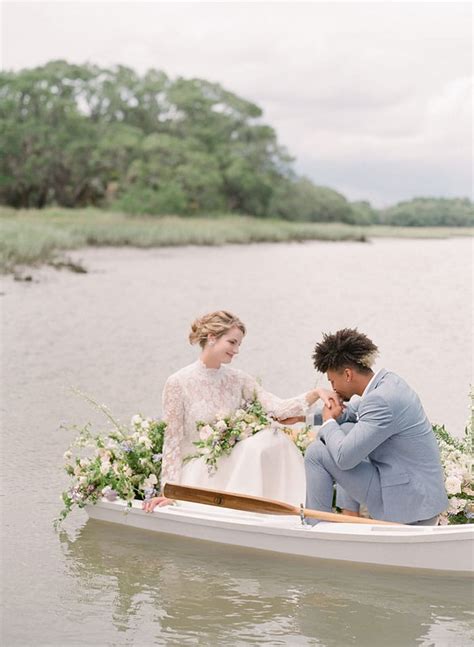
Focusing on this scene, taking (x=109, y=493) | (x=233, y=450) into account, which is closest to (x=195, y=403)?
(x=233, y=450)

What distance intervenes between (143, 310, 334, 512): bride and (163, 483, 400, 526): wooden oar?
0.09 meters

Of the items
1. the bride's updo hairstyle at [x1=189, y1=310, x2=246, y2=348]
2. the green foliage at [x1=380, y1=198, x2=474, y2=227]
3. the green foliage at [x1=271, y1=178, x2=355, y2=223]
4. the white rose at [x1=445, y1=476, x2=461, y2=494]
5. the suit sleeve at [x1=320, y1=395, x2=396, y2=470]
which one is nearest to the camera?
the suit sleeve at [x1=320, y1=395, x2=396, y2=470]

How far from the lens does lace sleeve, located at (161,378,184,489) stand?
478cm

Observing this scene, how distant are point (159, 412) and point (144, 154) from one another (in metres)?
29.9

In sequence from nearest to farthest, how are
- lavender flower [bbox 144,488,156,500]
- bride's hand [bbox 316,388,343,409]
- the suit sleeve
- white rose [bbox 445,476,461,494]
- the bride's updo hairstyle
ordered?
1. the suit sleeve
2. bride's hand [bbox 316,388,343,409]
3. white rose [bbox 445,476,461,494]
4. the bride's updo hairstyle
5. lavender flower [bbox 144,488,156,500]

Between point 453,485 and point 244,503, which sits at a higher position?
point 453,485

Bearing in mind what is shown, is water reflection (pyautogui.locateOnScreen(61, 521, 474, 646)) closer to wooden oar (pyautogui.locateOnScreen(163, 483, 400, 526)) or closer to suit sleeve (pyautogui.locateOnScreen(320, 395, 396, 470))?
wooden oar (pyautogui.locateOnScreen(163, 483, 400, 526))

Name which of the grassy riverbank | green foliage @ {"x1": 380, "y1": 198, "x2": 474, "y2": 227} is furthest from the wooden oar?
green foliage @ {"x1": 380, "y1": 198, "x2": 474, "y2": 227}

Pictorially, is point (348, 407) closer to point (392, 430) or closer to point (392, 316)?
point (392, 430)

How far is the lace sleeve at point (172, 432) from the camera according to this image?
4781 mm

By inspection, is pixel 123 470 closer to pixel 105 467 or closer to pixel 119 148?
pixel 105 467

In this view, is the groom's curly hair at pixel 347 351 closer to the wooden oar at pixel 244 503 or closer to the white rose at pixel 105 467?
the wooden oar at pixel 244 503

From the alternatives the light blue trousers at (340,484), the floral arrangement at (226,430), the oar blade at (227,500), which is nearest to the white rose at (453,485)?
the light blue trousers at (340,484)

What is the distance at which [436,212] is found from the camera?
111ft
